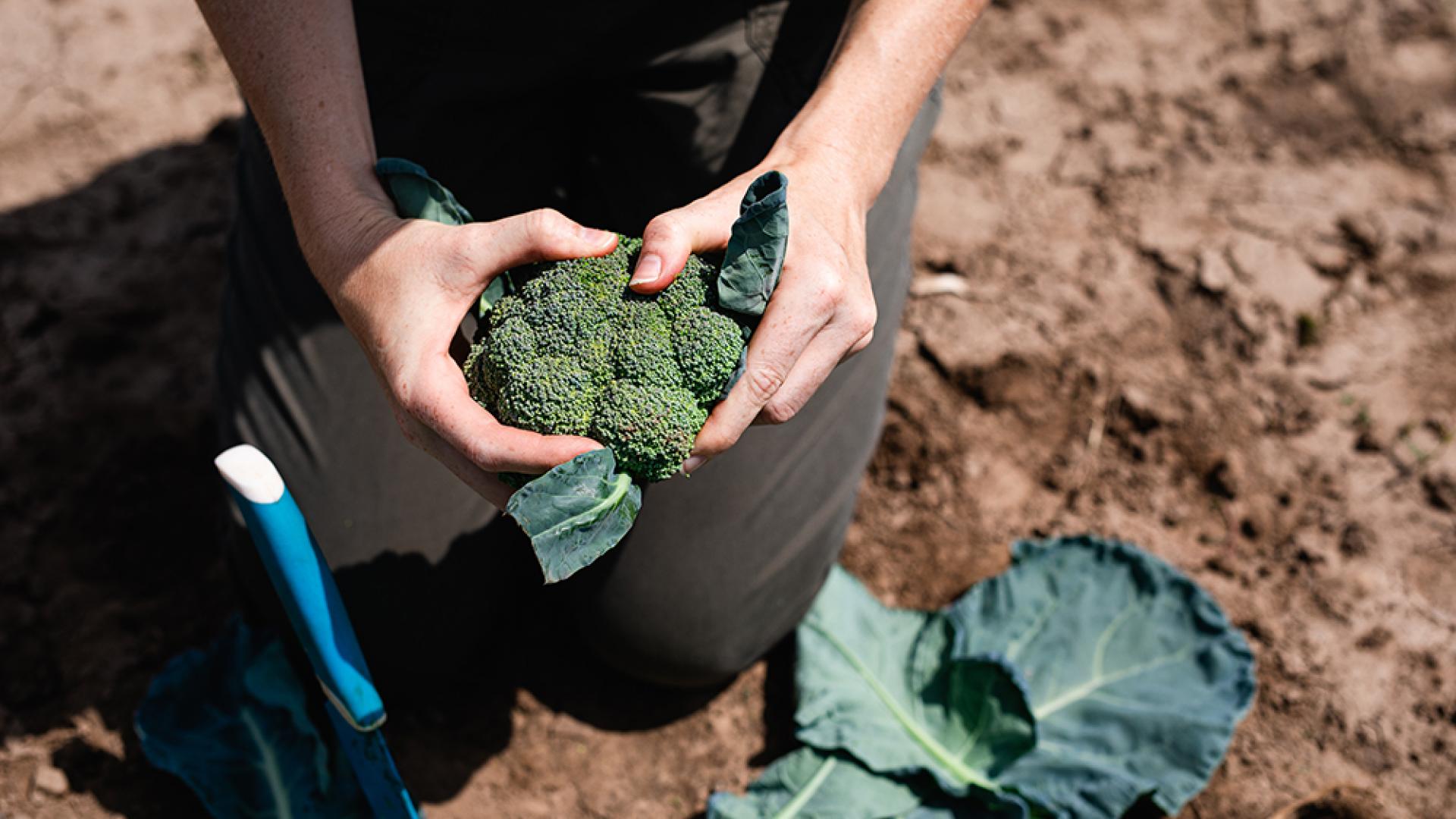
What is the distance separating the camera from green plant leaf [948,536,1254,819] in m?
2.08

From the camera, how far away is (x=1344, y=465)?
2.62 metres

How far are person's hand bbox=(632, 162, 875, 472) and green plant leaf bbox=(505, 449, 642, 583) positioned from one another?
0.51ft

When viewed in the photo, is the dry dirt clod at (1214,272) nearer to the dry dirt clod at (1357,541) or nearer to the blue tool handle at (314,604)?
the dry dirt clod at (1357,541)

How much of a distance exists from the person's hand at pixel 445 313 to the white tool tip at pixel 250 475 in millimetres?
223

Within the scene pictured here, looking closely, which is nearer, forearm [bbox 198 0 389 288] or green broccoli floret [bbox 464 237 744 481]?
green broccoli floret [bbox 464 237 744 481]

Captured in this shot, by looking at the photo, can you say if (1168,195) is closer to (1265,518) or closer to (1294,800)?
(1265,518)

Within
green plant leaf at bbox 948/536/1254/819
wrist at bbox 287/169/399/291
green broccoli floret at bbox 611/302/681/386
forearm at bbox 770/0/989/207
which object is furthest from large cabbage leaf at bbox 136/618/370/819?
forearm at bbox 770/0/989/207

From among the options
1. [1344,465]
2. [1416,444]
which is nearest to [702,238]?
[1344,465]

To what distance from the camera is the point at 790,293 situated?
1578 mm

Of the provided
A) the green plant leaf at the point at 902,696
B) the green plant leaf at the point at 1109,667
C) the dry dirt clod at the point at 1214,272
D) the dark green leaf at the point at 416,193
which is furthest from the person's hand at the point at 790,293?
the dry dirt clod at the point at 1214,272

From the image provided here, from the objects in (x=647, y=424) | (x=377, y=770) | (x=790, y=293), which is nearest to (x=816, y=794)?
(x=377, y=770)

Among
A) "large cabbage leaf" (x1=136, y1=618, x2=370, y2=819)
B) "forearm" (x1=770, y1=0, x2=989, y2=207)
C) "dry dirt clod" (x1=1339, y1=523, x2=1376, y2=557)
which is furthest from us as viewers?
"dry dirt clod" (x1=1339, y1=523, x2=1376, y2=557)

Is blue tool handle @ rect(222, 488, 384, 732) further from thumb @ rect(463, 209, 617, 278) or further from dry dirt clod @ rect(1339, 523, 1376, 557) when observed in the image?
dry dirt clod @ rect(1339, 523, 1376, 557)

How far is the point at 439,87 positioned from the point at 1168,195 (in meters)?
2.21
